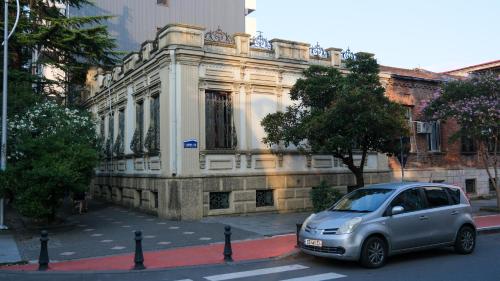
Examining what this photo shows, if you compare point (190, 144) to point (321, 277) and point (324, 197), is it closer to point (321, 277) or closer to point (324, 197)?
point (324, 197)

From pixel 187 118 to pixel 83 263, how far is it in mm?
8435

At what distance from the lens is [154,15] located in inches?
1464

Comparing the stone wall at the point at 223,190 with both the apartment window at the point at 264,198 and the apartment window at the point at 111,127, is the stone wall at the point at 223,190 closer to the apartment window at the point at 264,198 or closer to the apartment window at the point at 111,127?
the apartment window at the point at 264,198

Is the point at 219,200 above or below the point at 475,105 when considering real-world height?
below

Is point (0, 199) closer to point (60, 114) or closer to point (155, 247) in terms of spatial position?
point (60, 114)

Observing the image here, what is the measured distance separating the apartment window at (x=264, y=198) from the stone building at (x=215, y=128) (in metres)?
0.04

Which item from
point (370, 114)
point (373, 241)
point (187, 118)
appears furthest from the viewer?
point (187, 118)

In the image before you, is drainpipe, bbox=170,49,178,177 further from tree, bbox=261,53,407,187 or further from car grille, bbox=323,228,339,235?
car grille, bbox=323,228,339,235

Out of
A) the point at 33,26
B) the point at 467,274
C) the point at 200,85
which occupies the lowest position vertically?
the point at 467,274

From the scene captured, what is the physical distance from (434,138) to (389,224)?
17217mm

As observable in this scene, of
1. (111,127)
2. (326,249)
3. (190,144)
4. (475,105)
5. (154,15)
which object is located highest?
(154,15)

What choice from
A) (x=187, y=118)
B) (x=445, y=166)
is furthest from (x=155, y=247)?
(x=445, y=166)

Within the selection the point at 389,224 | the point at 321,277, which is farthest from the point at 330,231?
the point at 389,224

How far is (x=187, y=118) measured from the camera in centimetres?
1816
